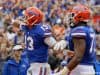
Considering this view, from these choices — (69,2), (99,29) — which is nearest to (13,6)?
(69,2)

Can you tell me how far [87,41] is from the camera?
6535mm

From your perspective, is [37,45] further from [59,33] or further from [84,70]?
[59,33]

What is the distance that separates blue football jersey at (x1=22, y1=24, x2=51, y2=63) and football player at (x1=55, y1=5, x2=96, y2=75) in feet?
2.49

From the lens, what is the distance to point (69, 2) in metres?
18.3

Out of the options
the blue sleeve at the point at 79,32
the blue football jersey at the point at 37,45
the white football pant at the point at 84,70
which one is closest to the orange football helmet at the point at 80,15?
the blue sleeve at the point at 79,32

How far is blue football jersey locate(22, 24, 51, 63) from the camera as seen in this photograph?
24.5 ft

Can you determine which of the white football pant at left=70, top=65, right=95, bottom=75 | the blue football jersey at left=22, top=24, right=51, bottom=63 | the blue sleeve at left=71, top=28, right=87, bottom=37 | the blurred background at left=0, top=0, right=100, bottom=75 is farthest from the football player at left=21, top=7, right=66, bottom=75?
the blurred background at left=0, top=0, right=100, bottom=75

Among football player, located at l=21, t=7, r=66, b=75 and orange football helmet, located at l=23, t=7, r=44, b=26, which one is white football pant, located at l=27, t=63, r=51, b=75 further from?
orange football helmet, located at l=23, t=7, r=44, b=26

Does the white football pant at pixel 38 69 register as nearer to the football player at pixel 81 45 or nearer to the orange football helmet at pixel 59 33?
the football player at pixel 81 45

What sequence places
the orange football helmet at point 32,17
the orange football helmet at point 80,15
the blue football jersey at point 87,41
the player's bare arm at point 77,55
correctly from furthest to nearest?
1. the orange football helmet at point 32,17
2. the orange football helmet at point 80,15
3. the blue football jersey at point 87,41
4. the player's bare arm at point 77,55

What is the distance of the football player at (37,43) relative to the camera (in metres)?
7.46

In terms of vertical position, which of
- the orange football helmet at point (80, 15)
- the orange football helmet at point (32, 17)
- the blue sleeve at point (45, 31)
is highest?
the orange football helmet at point (80, 15)

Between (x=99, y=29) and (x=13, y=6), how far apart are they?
416 cm

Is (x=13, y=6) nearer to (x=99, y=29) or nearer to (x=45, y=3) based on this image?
(x=45, y=3)
